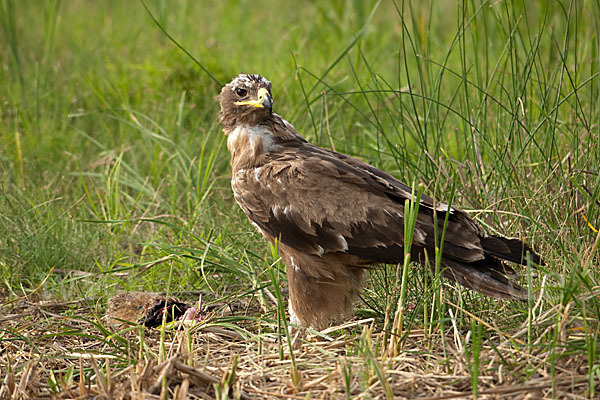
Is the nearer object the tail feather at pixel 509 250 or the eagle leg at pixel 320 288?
the tail feather at pixel 509 250

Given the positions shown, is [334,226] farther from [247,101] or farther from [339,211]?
[247,101]

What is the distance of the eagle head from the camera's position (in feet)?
12.7

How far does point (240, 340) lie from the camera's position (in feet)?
11.5

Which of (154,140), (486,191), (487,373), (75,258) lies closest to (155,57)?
(154,140)

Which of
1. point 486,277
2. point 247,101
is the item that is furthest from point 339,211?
point 247,101

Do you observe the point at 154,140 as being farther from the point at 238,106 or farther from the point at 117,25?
the point at 117,25

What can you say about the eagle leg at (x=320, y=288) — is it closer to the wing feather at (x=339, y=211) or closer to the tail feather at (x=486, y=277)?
the wing feather at (x=339, y=211)

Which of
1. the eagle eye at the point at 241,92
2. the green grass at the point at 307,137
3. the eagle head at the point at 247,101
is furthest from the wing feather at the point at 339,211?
the eagle eye at the point at 241,92

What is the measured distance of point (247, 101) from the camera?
155 inches

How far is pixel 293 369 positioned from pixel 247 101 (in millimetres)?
1590

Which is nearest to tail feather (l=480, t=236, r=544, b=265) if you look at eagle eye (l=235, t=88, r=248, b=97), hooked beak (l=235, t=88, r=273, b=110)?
hooked beak (l=235, t=88, r=273, b=110)

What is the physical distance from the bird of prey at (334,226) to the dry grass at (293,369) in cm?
28

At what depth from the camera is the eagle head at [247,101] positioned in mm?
3869

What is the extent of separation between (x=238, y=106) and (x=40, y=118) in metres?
2.56
